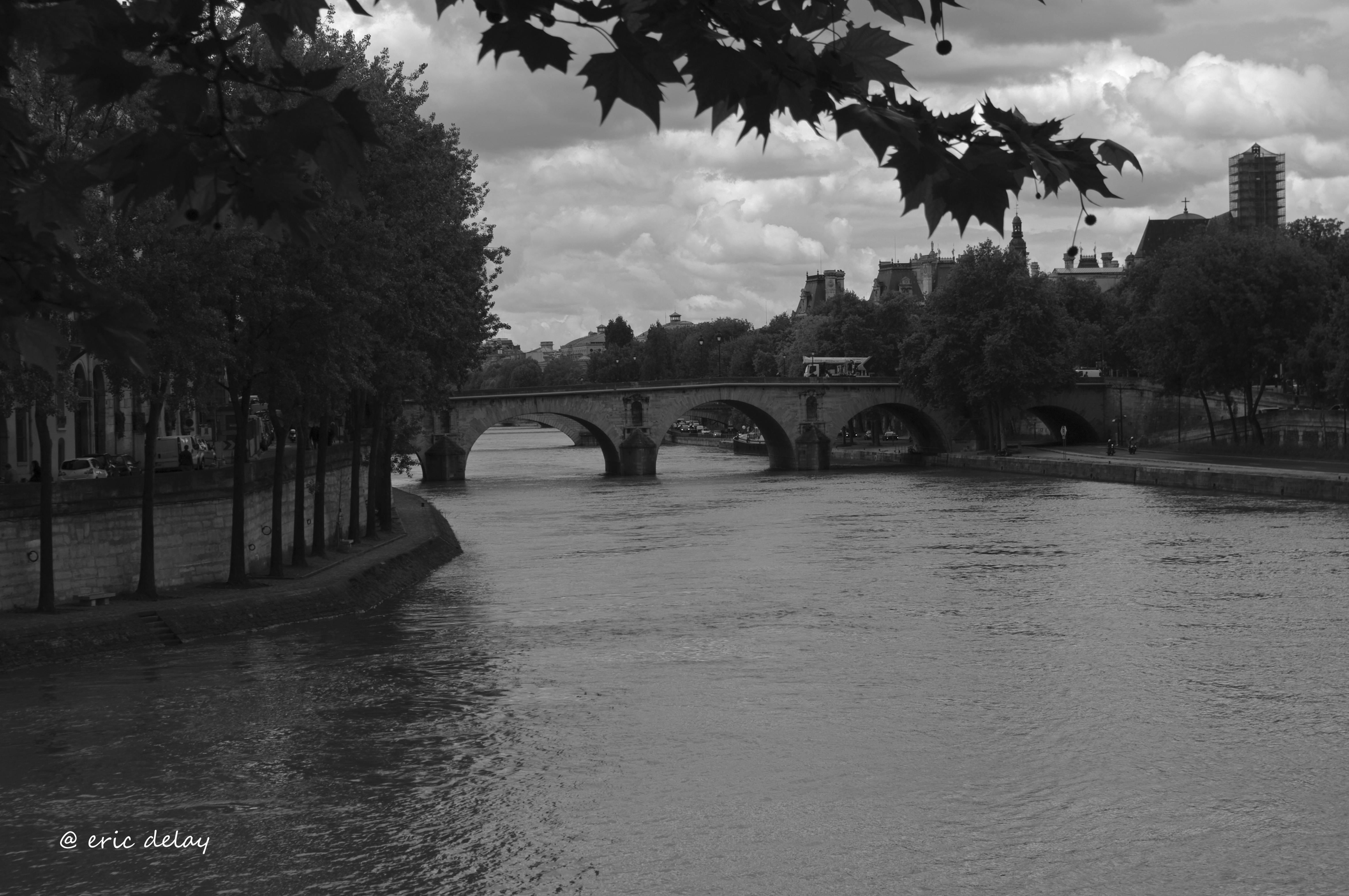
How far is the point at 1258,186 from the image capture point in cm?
16750

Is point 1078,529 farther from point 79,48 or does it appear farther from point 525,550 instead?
point 79,48

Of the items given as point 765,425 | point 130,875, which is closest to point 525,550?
point 130,875

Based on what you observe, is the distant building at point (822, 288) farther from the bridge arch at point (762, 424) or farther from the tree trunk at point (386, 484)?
the tree trunk at point (386, 484)

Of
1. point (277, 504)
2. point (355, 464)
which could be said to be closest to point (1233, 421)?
point (355, 464)

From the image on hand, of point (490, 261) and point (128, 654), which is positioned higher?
point (490, 261)

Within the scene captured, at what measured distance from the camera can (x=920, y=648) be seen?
23672 millimetres

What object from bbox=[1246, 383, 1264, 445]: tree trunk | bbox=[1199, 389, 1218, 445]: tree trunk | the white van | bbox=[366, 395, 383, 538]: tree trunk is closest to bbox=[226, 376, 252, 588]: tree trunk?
bbox=[366, 395, 383, 538]: tree trunk

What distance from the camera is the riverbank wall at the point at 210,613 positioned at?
22344 mm

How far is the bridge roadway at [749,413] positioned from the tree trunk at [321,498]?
1771 inches

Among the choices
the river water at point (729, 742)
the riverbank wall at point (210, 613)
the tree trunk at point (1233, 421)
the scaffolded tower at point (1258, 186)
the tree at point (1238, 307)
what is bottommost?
the river water at point (729, 742)

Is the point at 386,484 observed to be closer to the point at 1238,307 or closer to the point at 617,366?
the point at 1238,307

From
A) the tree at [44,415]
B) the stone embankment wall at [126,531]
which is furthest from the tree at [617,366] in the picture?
the tree at [44,415]

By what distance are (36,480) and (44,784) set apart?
16.1 metres

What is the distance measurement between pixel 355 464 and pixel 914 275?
12922cm
